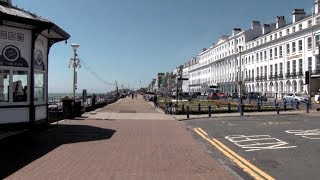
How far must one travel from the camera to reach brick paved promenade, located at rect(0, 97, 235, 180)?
913 cm

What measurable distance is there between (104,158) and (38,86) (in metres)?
6.14

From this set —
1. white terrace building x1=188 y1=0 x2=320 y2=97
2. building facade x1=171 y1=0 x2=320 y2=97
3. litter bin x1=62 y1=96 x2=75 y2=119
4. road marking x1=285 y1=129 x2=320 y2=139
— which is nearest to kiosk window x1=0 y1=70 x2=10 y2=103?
road marking x1=285 y1=129 x2=320 y2=139

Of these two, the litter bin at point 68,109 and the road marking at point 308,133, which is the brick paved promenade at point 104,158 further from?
the litter bin at point 68,109

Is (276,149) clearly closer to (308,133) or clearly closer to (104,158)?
(308,133)

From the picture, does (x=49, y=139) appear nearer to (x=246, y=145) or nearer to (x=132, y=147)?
(x=132, y=147)

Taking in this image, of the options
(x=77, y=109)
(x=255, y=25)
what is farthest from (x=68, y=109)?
(x=255, y=25)

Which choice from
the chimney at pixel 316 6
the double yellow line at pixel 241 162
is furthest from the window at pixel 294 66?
the double yellow line at pixel 241 162

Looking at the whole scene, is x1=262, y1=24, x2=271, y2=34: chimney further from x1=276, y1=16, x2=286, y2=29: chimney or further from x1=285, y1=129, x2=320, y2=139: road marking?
x1=285, y1=129, x2=320, y2=139: road marking

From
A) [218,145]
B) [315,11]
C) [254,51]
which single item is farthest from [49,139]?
[254,51]

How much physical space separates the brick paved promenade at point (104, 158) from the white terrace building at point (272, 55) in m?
42.8

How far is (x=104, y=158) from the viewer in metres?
11.2

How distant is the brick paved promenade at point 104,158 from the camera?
9.13 m

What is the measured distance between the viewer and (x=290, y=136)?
55.0ft

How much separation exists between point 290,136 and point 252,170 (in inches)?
291
